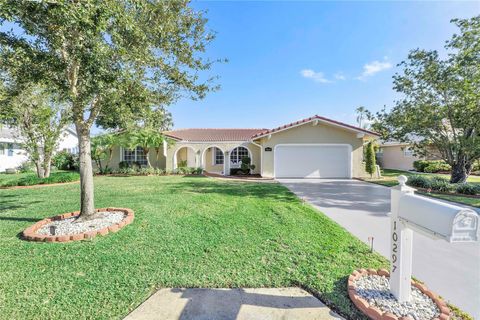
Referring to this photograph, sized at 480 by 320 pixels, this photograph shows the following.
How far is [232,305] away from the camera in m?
2.77

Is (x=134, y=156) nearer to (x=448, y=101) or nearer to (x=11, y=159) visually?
(x=11, y=159)

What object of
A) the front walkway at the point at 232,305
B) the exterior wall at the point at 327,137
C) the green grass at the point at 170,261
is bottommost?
the front walkway at the point at 232,305

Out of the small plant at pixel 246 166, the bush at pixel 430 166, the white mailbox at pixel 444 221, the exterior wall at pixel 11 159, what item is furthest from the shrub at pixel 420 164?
the exterior wall at pixel 11 159

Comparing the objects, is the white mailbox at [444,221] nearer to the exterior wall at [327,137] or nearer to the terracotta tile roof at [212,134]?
the exterior wall at [327,137]

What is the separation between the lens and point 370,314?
253cm

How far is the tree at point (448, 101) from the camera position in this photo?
10320mm

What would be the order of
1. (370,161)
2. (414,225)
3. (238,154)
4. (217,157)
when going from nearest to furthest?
(414,225) < (370,161) < (238,154) < (217,157)

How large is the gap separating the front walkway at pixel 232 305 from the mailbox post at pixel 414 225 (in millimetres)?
965

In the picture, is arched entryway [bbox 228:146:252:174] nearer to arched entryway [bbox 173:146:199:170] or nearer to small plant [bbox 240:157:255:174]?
small plant [bbox 240:157:255:174]

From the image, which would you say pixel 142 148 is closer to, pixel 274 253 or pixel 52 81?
pixel 52 81

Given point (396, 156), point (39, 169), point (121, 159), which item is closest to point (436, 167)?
point (396, 156)

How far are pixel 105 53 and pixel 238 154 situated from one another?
15531 mm

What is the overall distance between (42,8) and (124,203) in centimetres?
590

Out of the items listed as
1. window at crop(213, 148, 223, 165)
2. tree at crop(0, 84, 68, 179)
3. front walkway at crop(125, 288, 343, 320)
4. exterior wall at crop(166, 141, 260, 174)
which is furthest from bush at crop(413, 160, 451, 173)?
tree at crop(0, 84, 68, 179)
